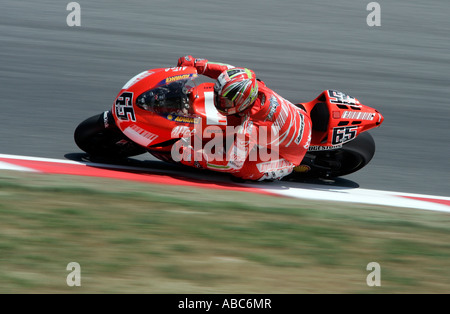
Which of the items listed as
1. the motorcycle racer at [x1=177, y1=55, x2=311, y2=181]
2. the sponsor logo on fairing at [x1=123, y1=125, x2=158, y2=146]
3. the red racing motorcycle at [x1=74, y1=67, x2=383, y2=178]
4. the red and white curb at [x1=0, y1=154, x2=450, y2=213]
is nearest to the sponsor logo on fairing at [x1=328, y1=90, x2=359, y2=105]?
the red racing motorcycle at [x1=74, y1=67, x2=383, y2=178]

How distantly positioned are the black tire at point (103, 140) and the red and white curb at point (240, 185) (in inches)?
5.9

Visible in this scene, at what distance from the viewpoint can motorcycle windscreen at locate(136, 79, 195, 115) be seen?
523 centimetres

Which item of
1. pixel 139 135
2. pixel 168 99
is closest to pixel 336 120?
pixel 168 99

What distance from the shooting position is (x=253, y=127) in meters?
5.15

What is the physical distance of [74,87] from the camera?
7160mm

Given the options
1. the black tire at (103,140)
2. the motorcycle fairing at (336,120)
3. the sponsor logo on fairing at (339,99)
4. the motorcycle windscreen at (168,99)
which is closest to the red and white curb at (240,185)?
the black tire at (103,140)

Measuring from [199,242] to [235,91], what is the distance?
4.40 feet

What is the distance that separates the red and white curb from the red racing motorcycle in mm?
189

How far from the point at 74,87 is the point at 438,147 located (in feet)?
14.8

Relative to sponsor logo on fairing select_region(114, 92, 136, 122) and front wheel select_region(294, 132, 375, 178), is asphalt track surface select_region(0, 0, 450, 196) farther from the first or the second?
sponsor logo on fairing select_region(114, 92, 136, 122)

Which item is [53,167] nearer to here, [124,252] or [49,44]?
[124,252]

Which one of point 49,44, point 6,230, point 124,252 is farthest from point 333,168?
point 49,44

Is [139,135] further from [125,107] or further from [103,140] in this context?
[103,140]

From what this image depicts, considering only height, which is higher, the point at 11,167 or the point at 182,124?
the point at 182,124
